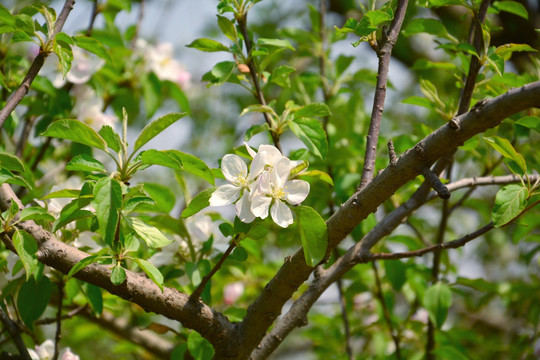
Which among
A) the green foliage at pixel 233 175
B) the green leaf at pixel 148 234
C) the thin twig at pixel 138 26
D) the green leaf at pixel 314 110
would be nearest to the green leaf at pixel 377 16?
the green foliage at pixel 233 175

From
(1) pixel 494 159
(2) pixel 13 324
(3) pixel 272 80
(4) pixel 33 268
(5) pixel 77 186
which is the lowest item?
(2) pixel 13 324

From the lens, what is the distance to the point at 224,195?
3.42 ft

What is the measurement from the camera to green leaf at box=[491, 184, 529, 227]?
1.07 meters

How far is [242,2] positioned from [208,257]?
2.11 feet

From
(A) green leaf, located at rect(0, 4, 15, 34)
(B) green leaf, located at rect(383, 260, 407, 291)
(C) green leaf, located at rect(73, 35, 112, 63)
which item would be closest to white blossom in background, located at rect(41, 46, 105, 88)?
(C) green leaf, located at rect(73, 35, 112, 63)

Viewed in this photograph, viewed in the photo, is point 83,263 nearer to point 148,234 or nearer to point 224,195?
point 148,234

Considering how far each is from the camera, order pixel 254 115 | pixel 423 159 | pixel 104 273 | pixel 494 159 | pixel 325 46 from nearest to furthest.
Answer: pixel 423 159 → pixel 104 273 → pixel 494 159 → pixel 325 46 → pixel 254 115

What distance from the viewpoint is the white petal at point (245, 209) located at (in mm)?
1021

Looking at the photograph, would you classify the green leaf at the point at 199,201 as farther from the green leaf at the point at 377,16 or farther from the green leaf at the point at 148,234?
the green leaf at the point at 377,16

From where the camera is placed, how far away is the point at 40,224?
3.78ft

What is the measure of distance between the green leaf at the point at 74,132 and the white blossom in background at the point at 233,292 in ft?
4.46

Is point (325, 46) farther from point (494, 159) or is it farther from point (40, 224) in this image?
point (40, 224)

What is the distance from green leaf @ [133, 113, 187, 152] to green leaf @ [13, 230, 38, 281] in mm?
246

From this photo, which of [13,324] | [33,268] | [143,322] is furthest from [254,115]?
[33,268]
